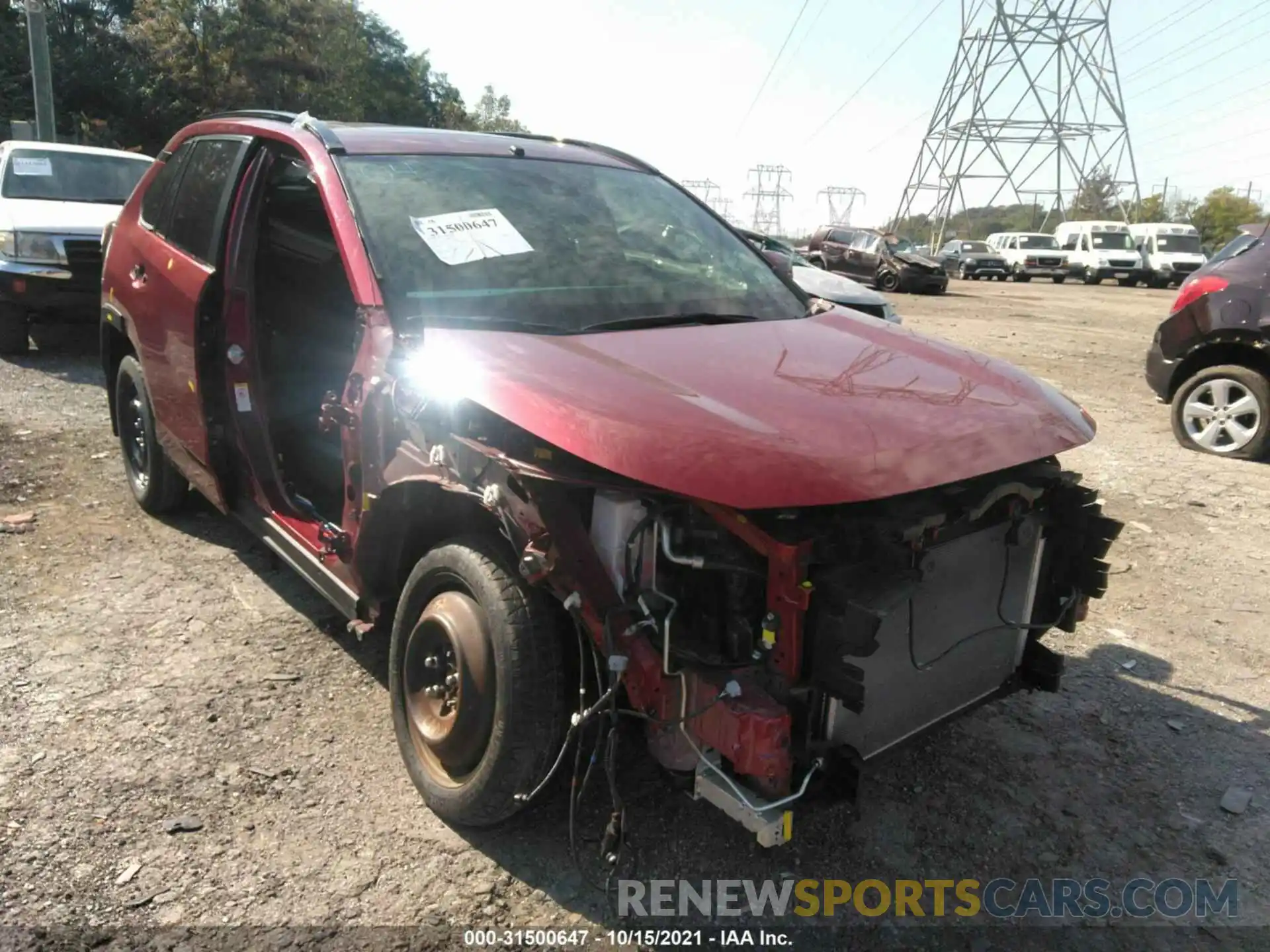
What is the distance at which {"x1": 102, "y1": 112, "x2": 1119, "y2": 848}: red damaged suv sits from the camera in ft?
6.95

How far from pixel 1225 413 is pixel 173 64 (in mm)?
30653

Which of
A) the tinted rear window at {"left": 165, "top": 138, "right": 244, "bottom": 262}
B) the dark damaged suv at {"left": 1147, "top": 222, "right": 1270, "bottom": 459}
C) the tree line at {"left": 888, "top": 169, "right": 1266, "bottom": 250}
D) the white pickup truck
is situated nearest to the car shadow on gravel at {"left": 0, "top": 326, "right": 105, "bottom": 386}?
the white pickup truck

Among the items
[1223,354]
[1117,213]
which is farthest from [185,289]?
[1117,213]

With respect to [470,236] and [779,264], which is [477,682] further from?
[779,264]

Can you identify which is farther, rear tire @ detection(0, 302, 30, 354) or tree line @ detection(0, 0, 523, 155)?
tree line @ detection(0, 0, 523, 155)

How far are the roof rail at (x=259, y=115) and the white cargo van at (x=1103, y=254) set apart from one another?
3383cm

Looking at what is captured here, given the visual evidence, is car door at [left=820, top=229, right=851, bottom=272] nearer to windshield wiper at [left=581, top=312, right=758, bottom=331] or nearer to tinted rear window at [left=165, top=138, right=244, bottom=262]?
tinted rear window at [left=165, top=138, right=244, bottom=262]

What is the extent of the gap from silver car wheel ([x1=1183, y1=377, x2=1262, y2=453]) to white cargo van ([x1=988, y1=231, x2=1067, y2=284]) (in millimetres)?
29779

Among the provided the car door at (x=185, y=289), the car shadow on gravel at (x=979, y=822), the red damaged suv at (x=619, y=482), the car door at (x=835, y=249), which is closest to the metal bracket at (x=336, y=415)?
the red damaged suv at (x=619, y=482)

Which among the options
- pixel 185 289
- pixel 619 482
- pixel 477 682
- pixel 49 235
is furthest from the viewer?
pixel 49 235

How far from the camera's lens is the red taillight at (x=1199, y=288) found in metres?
6.84

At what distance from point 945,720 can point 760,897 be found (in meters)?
0.71

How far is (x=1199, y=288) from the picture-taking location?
7023mm

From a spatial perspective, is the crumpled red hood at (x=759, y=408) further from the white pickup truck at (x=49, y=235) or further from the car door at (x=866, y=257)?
the car door at (x=866, y=257)
